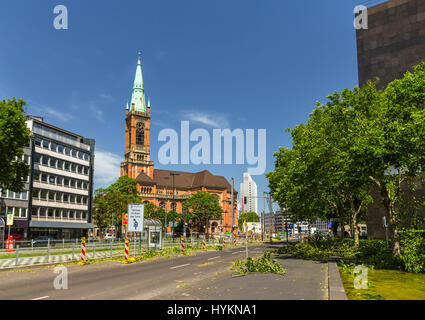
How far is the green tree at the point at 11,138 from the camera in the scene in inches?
1242

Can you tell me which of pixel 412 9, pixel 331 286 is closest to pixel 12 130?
pixel 331 286

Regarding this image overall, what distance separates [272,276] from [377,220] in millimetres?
29852

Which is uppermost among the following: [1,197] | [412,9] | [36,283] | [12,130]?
[412,9]

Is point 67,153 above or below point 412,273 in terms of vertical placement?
above

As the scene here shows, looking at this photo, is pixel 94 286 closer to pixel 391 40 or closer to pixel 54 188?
pixel 391 40

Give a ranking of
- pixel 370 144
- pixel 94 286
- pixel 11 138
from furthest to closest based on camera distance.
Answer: pixel 11 138, pixel 370 144, pixel 94 286

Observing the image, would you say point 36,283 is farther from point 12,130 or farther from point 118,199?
point 118,199

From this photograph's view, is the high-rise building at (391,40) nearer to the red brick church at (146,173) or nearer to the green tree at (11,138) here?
the green tree at (11,138)

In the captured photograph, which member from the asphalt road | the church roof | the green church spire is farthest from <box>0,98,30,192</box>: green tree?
the green church spire

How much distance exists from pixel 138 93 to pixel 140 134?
13.7 m

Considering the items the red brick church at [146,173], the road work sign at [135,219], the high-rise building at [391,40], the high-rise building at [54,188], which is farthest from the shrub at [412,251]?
the red brick church at [146,173]

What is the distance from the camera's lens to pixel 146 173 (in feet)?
373

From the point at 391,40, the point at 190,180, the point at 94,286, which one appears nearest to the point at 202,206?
the point at 190,180
